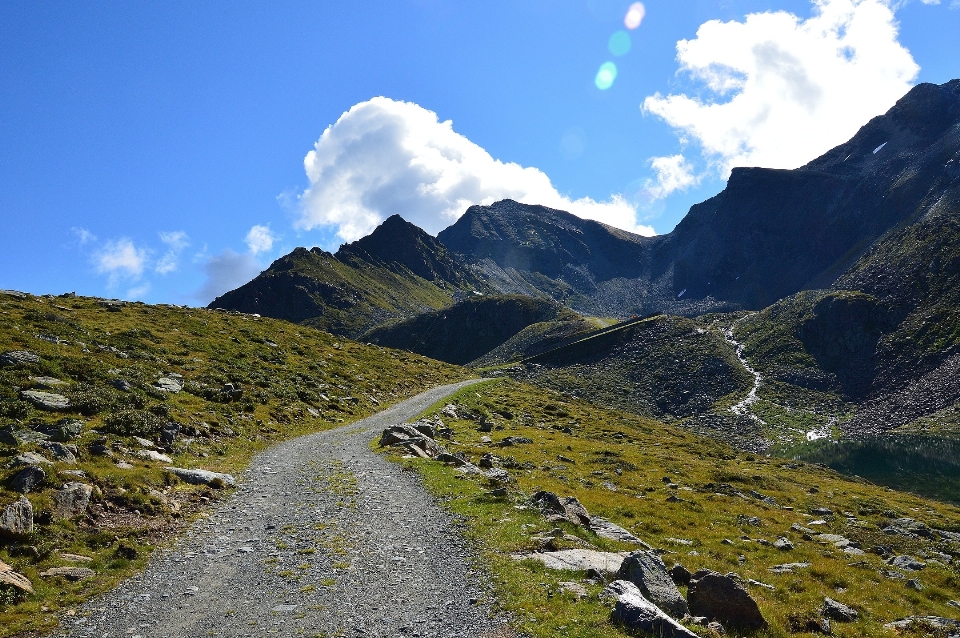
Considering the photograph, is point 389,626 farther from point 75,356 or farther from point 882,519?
point 882,519

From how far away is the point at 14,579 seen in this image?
476 inches

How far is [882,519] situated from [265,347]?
6280 cm

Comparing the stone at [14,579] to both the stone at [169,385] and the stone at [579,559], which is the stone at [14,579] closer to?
the stone at [579,559]

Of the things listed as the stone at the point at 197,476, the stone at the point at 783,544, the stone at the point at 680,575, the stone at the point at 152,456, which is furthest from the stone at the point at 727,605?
the stone at the point at 152,456

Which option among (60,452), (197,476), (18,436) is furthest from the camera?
(197,476)

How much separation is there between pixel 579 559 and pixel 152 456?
20641 millimetres

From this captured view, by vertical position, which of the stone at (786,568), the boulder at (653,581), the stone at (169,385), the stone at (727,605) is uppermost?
the stone at (169,385)

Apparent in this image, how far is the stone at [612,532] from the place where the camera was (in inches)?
771

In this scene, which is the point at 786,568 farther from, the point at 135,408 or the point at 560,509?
the point at 135,408

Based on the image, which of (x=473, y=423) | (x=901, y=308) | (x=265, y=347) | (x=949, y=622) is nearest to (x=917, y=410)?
(x=901, y=308)

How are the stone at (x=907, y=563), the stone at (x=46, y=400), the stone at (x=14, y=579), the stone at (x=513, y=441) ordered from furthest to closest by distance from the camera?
the stone at (x=513, y=441) → the stone at (x=46, y=400) → the stone at (x=907, y=563) → the stone at (x=14, y=579)

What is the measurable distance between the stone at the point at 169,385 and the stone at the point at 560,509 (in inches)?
1111

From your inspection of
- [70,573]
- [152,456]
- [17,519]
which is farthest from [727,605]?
[152,456]

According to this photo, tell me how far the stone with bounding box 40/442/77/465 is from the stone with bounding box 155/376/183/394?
1536cm
